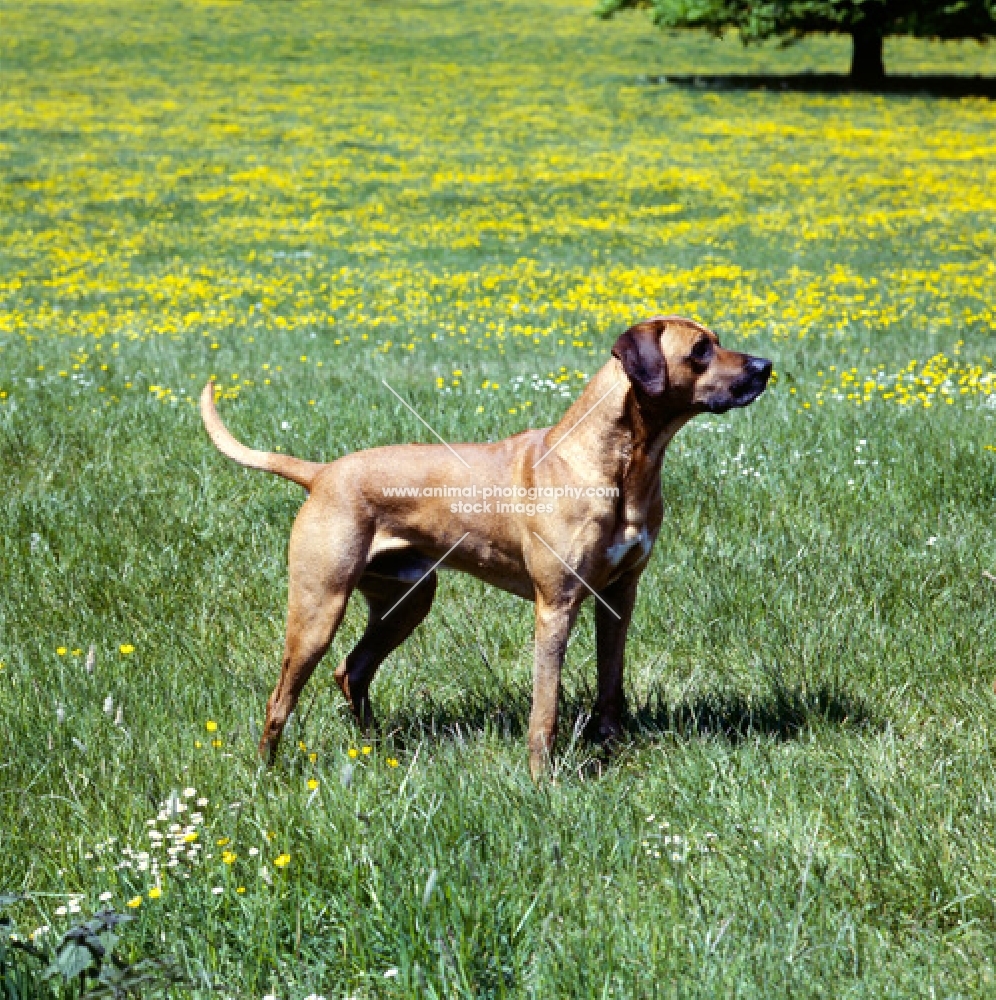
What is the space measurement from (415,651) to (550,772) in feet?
3.63

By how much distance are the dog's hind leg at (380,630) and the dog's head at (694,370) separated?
1.08 meters

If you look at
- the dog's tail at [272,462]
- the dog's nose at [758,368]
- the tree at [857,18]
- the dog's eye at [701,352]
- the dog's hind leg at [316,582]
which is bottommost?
the dog's hind leg at [316,582]

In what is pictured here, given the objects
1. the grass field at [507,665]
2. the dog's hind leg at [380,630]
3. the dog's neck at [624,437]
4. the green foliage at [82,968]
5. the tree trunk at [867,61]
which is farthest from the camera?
the tree trunk at [867,61]

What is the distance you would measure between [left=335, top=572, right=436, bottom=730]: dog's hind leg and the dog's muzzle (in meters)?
1.16

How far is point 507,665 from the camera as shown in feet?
14.6

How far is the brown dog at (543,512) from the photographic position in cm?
357

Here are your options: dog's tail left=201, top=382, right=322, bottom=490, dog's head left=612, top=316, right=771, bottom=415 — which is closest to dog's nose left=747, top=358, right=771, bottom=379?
dog's head left=612, top=316, right=771, bottom=415

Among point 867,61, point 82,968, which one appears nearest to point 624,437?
point 82,968

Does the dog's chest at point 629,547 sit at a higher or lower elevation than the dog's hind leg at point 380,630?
higher

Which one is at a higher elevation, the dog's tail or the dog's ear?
the dog's ear

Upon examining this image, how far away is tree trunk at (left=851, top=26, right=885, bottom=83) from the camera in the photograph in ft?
108

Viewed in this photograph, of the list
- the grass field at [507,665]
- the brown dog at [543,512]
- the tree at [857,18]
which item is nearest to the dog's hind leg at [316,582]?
the brown dog at [543,512]

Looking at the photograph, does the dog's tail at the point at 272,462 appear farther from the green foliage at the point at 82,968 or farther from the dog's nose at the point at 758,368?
the green foliage at the point at 82,968

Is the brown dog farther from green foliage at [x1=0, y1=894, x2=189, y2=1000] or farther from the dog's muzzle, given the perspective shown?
green foliage at [x1=0, y1=894, x2=189, y2=1000]
